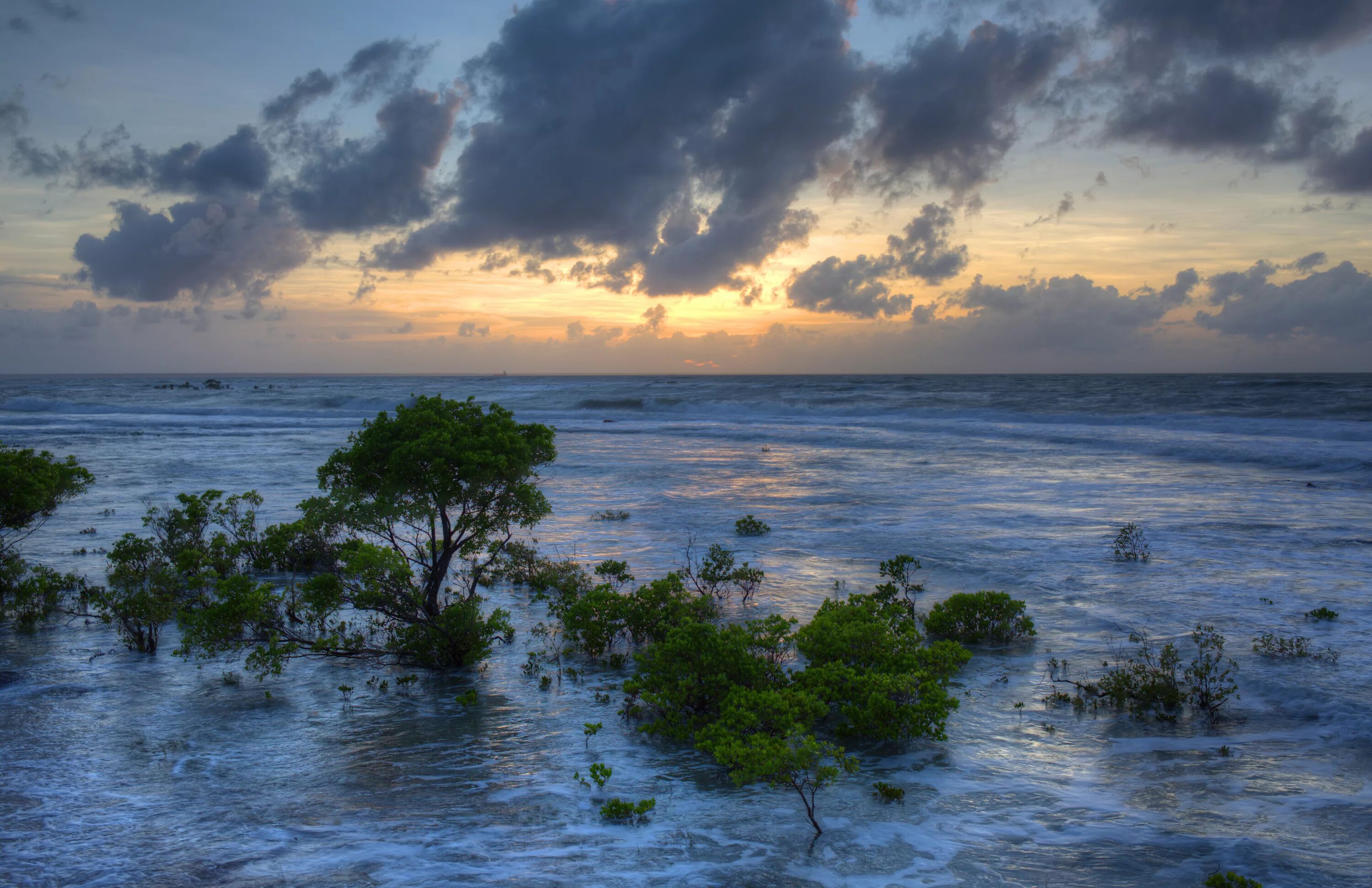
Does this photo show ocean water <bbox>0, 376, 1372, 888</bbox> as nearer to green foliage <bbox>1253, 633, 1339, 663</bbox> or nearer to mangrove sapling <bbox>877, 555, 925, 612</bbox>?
green foliage <bbox>1253, 633, 1339, 663</bbox>

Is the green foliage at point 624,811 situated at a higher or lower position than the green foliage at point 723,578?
lower

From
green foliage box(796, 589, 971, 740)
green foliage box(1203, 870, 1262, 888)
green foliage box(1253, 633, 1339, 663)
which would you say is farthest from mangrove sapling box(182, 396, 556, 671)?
green foliage box(1253, 633, 1339, 663)

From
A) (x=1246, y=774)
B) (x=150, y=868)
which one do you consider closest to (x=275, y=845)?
(x=150, y=868)

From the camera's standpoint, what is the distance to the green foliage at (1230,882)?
525 centimetres

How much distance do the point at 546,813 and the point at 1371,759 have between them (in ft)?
27.1

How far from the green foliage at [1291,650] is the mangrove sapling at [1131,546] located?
5066 millimetres

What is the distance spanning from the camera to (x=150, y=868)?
575 cm

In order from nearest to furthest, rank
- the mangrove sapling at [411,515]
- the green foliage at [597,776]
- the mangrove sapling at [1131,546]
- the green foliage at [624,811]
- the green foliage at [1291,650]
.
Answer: the green foliage at [624,811]
the green foliage at [597,776]
the mangrove sapling at [411,515]
the green foliage at [1291,650]
the mangrove sapling at [1131,546]

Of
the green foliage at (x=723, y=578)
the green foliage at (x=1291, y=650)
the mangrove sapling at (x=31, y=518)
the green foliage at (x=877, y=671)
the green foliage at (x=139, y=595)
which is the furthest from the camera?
the green foliage at (x=723, y=578)

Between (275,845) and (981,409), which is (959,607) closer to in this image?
(275,845)

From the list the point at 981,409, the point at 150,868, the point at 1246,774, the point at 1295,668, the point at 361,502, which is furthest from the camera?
the point at 981,409

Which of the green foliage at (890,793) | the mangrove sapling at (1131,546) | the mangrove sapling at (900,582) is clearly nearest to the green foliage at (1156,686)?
the mangrove sapling at (900,582)

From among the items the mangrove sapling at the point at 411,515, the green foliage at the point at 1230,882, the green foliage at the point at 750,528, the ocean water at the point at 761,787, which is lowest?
the ocean water at the point at 761,787

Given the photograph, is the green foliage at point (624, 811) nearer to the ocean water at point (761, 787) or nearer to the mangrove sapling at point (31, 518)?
the ocean water at point (761, 787)
